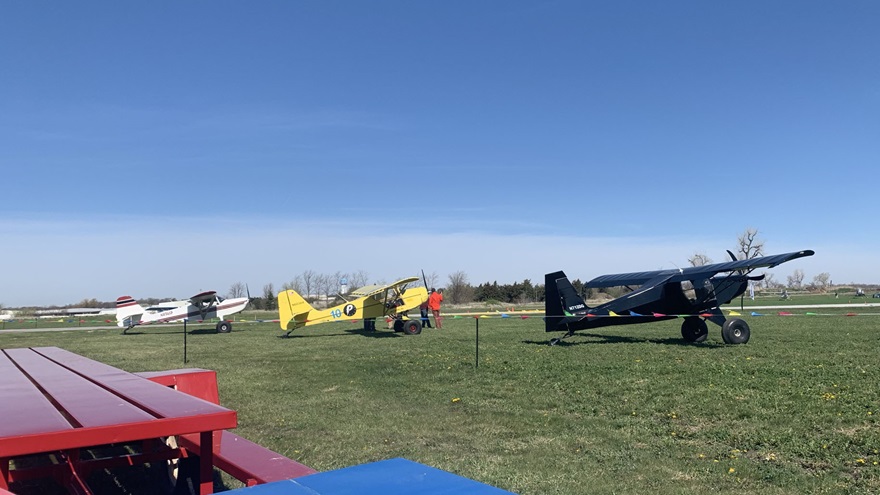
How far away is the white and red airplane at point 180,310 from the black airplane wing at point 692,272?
19332mm

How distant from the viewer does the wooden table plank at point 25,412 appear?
7.97ft

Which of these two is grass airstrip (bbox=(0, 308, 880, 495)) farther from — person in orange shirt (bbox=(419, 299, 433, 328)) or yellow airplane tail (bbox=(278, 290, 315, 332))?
person in orange shirt (bbox=(419, 299, 433, 328))

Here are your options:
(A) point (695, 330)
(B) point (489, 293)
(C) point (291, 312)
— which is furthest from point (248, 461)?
(B) point (489, 293)

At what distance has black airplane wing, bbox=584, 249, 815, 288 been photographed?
48.0ft

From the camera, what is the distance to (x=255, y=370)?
38.7 ft

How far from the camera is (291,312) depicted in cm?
2242

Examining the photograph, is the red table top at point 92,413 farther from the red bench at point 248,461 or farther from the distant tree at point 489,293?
the distant tree at point 489,293

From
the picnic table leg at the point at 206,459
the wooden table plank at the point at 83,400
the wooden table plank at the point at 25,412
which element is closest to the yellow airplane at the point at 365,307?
the wooden table plank at the point at 83,400

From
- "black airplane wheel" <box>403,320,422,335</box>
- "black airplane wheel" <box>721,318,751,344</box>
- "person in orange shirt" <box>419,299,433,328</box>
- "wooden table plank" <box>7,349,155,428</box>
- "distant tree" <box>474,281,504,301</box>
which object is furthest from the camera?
"distant tree" <box>474,281,504,301</box>

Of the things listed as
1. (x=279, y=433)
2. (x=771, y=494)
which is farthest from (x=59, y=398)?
(x=771, y=494)

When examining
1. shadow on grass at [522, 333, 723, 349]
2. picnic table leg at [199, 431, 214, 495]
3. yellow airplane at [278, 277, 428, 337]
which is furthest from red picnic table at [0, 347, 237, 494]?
yellow airplane at [278, 277, 428, 337]

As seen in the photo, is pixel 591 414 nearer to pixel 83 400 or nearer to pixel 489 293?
pixel 83 400

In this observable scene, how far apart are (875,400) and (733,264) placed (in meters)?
9.18

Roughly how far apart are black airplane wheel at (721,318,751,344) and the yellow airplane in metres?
10.6
